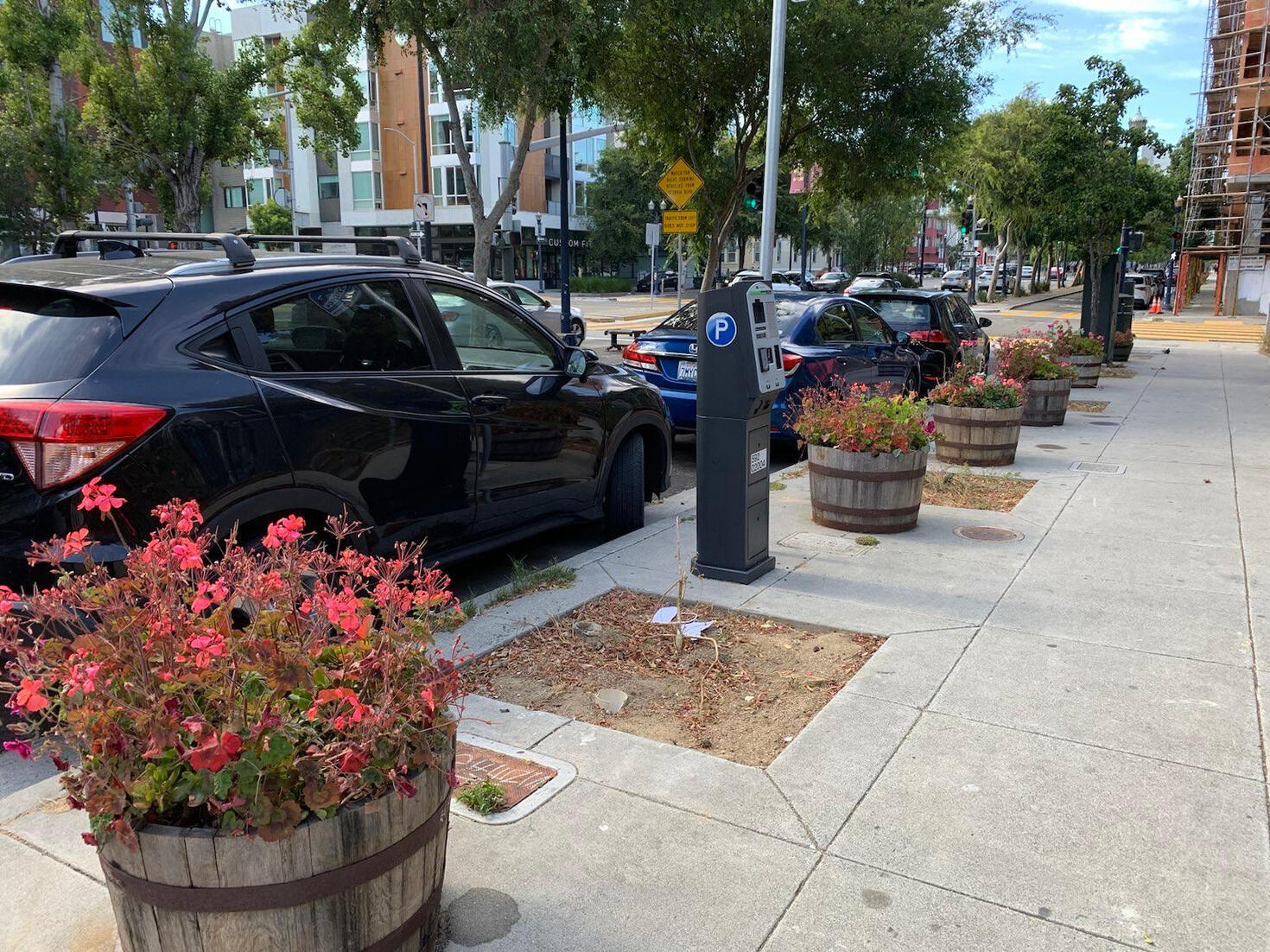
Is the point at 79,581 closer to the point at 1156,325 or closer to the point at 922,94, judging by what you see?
the point at 922,94

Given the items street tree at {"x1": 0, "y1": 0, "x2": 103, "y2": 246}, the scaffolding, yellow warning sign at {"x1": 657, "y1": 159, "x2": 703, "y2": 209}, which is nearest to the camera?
yellow warning sign at {"x1": 657, "y1": 159, "x2": 703, "y2": 209}

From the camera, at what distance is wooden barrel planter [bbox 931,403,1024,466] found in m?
8.72

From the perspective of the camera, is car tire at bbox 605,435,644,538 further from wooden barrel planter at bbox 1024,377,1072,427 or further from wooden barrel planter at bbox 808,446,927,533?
wooden barrel planter at bbox 1024,377,1072,427

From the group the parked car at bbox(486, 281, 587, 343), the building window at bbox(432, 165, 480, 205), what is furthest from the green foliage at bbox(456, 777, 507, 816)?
the building window at bbox(432, 165, 480, 205)

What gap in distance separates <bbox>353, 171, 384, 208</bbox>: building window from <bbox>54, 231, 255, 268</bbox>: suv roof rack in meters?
58.5

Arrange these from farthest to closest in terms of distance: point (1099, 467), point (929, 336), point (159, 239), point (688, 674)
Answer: point (929, 336)
point (1099, 467)
point (159, 239)
point (688, 674)

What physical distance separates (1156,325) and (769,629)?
32311 millimetres

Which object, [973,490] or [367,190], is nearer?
[973,490]

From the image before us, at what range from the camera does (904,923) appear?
2652 millimetres

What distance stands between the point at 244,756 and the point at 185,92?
68.3ft

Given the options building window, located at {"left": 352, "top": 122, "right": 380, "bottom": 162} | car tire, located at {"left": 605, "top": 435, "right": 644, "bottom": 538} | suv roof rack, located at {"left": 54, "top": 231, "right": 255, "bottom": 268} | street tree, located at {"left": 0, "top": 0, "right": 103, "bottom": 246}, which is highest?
building window, located at {"left": 352, "top": 122, "right": 380, "bottom": 162}

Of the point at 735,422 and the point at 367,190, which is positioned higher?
the point at 367,190

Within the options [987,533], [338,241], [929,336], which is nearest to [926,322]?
[929,336]

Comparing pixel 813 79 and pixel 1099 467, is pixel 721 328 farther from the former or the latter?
pixel 813 79
